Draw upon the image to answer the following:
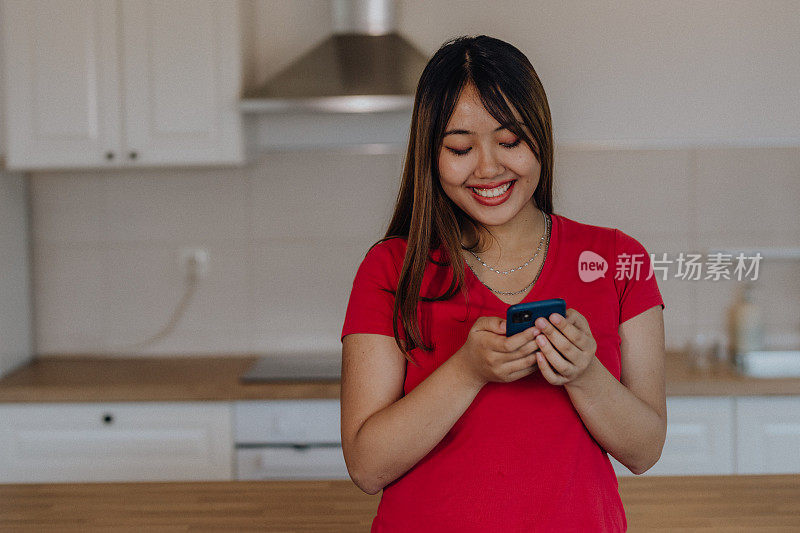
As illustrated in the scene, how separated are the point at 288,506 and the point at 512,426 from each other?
53cm

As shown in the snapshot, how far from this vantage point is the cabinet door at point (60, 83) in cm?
245

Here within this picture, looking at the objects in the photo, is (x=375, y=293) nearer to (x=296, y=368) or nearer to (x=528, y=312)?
(x=528, y=312)

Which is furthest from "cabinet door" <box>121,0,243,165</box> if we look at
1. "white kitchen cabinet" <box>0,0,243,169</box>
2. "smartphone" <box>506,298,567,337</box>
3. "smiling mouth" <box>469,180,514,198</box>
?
"smartphone" <box>506,298,567,337</box>

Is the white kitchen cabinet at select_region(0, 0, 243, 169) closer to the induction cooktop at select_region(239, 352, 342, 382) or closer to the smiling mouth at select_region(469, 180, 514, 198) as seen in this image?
the induction cooktop at select_region(239, 352, 342, 382)

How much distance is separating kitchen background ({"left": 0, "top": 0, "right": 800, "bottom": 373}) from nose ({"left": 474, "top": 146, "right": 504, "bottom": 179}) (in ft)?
5.82

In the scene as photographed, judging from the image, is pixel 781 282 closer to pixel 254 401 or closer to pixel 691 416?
pixel 691 416

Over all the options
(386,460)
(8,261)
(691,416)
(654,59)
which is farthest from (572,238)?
(8,261)

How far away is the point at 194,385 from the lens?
7.77 ft

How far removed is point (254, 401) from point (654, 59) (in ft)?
5.56

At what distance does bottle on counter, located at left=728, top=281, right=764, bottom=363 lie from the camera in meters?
2.62

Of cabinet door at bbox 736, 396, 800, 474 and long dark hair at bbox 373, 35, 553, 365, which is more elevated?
long dark hair at bbox 373, 35, 553, 365

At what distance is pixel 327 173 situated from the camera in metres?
2.76

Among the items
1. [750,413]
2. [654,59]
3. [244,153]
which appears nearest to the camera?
[750,413]

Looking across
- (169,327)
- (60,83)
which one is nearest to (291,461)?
(169,327)
